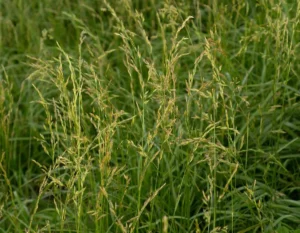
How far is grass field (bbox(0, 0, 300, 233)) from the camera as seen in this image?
230 cm

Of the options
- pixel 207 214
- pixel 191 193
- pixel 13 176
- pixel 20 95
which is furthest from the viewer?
pixel 20 95

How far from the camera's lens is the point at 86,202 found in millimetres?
2928

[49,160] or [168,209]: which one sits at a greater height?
[168,209]

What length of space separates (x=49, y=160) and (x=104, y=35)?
1010 mm

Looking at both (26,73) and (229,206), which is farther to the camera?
(26,73)

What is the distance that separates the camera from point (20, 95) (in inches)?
142

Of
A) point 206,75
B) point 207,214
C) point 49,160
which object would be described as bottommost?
point 49,160

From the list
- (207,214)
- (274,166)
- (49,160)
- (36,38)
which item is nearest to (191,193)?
(274,166)

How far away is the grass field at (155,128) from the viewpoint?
7.55ft

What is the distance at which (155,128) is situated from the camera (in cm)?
220

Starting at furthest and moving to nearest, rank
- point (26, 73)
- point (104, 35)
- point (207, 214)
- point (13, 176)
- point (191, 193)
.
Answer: point (104, 35)
point (26, 73)
point (13, 176)
point (191, 193)
point (207, 214)

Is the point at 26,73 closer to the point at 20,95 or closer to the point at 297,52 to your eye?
the point at 20,95

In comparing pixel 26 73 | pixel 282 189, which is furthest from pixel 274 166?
pixel 26 73

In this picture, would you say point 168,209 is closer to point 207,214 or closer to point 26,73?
point 207,214
